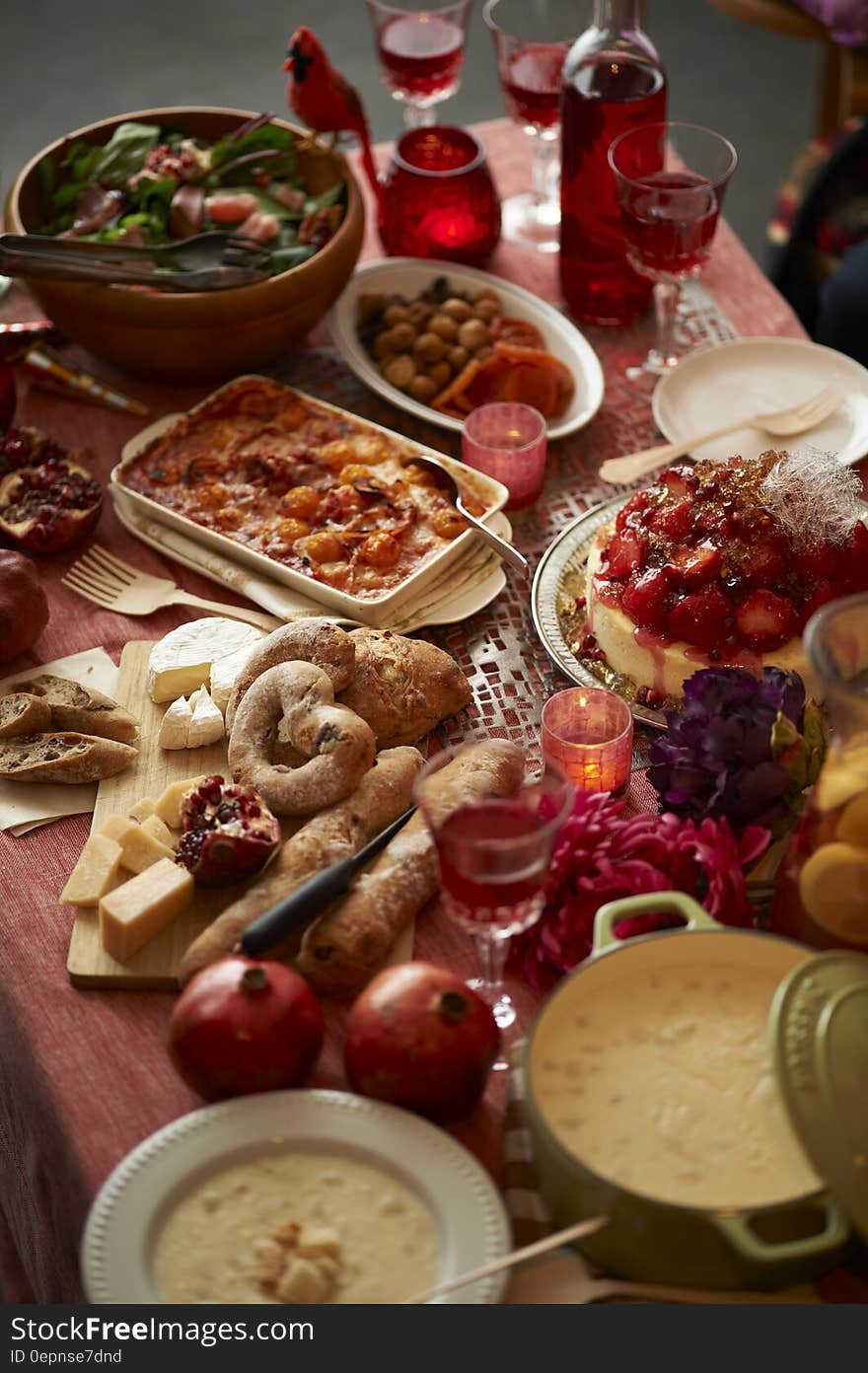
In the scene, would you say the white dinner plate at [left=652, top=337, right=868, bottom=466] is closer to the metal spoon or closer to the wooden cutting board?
the metal spoon

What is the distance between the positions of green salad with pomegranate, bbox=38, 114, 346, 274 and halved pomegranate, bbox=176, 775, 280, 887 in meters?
1.08

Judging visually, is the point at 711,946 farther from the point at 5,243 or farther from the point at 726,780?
the point at 5,243

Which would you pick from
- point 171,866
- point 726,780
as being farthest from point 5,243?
point 726,780

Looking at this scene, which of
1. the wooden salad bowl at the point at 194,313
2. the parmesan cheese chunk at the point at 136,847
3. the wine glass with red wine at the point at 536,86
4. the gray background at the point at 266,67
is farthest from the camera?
the gray background at the point at 266,67

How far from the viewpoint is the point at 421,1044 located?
1.31 m

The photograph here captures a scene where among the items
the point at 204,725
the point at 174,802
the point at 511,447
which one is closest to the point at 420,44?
the point at 511,447

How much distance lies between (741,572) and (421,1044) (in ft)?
2.49

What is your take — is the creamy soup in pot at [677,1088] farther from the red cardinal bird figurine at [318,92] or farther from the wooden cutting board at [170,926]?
the red cardinal bird figurine at [318,92]

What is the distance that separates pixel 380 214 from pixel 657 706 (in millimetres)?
1267

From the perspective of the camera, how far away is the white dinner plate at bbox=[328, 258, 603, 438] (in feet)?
7.66

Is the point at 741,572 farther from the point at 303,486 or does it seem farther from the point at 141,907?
the point at 141,907

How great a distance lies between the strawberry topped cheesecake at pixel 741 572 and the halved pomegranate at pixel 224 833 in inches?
21.2

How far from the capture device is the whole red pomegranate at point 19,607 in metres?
1.90

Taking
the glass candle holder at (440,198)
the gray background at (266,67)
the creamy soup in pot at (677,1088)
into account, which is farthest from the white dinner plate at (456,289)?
the gray background at (266,67)
